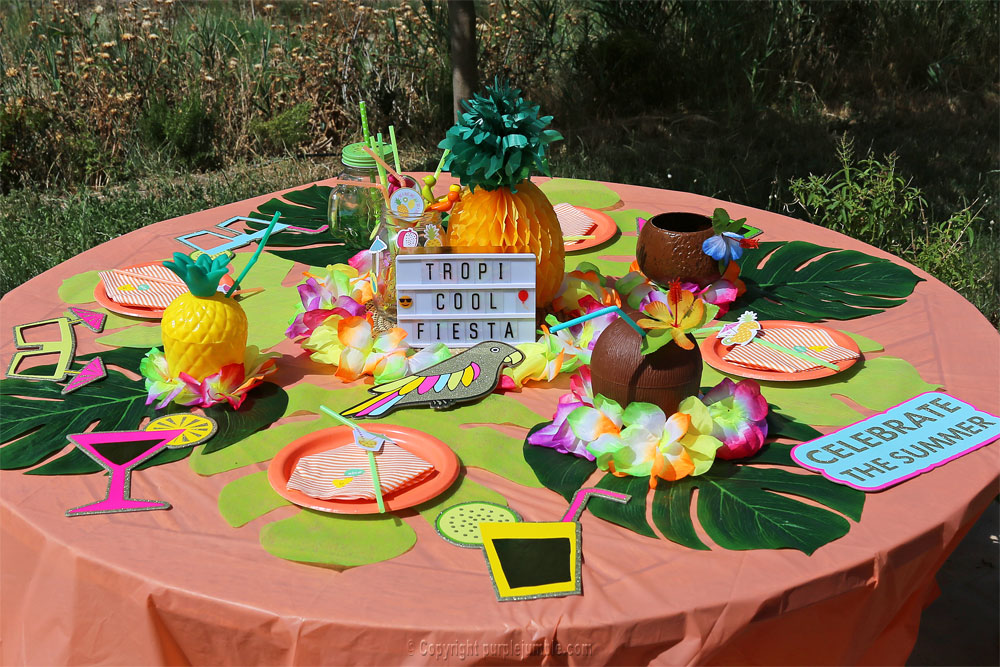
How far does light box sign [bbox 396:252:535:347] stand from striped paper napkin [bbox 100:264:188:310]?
59 cm

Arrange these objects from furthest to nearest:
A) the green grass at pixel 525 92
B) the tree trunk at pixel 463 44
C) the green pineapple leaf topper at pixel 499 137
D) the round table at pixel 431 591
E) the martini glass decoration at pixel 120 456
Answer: the green grass at pixel 525 92, the tree trunk at pixel 463 44, the green pineapple leaf topper at pixel 499 137, the martini glass decoration at pixel 120 456, the round table at pixel 431 591

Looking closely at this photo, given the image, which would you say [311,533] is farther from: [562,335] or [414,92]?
[414,92]

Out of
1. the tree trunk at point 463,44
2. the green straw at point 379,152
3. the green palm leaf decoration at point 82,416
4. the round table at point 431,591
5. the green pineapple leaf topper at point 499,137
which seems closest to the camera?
the round table at point 431,591

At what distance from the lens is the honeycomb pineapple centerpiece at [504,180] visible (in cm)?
176

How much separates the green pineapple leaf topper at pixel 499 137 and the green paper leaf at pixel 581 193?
807 mm

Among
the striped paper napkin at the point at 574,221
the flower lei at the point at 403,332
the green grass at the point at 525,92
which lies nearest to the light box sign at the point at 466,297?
the flower lei at the point at 403,332

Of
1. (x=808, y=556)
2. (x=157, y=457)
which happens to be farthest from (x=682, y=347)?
(x=157, y=457)

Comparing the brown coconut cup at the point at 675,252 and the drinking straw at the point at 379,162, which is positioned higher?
Result: the drinking straw at the point at 379,162

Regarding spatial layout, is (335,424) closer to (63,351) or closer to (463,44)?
(63,351)

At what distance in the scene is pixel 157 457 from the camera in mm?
1450

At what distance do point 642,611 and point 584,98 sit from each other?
5.48 m

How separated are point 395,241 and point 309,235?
2.13 ft

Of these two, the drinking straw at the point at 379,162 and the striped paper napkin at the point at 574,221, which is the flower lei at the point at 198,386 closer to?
the drinking straw at the point at 379,162

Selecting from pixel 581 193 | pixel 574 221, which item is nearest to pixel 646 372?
pixel 574 221
